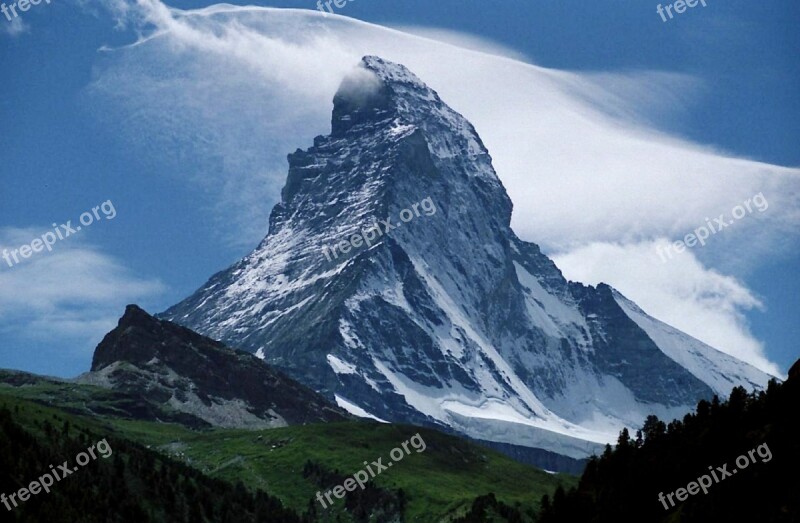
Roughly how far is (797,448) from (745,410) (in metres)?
30.9

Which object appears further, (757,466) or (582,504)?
(582,504)

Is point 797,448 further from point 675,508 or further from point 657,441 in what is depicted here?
point 657,441

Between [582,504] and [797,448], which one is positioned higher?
[582,504]

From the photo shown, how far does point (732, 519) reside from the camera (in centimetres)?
14162

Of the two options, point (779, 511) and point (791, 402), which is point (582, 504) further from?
point (779, 511)

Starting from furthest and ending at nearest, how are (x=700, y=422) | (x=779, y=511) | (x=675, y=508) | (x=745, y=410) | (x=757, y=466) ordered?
(x=700, y=422), (x=745, y=410), (x=675, y=508), (x=757, y=466), (x=779, y=511)

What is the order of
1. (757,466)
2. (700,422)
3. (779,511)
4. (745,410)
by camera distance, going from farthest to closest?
1. (700,422)
2. (745,410)
3. (757,466)
4. (779,511)

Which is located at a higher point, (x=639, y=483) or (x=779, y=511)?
(x=639, y=483)

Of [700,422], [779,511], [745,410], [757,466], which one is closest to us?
[779,511]

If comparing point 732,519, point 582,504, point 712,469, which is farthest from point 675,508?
point 582,504

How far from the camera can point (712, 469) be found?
159250 mm

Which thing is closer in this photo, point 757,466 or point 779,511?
point 779,511

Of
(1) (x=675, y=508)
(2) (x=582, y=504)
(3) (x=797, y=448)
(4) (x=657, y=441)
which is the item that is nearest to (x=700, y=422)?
(4) (x=657, y=441)

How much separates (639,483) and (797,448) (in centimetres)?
3903
